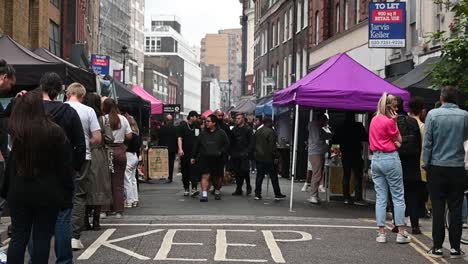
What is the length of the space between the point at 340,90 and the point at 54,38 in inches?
867

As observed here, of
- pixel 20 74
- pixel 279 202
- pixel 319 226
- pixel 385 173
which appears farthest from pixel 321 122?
pixel 20 74

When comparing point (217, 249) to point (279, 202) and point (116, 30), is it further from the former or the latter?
point (116, 30)

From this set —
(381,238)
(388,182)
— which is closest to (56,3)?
(388,182)

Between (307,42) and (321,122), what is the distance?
2670 centimetres

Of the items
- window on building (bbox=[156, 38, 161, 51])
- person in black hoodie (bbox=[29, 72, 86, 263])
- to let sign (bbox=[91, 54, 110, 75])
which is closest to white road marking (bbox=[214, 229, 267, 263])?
person in black hoodie (bbox=[29, 72, 86, 263])

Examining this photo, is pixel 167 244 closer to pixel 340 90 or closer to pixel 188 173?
pixel 340 90

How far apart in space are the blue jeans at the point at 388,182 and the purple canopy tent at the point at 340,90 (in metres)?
3.07

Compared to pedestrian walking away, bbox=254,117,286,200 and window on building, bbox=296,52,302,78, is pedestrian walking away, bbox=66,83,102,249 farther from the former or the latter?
window on building, bbox=296,52,302,78

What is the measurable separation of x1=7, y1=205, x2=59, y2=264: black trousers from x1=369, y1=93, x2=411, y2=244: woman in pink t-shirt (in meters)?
5.05

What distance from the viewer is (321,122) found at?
45.8 feet

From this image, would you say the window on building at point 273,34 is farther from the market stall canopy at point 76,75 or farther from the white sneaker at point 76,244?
the white sneaker at point 76,244

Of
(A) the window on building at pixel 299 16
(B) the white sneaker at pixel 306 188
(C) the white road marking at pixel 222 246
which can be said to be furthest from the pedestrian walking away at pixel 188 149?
(A) the window on building at pixel 299 16

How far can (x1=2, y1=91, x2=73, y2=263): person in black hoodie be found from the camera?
5344 mm

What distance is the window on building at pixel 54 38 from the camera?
30.5 metres
